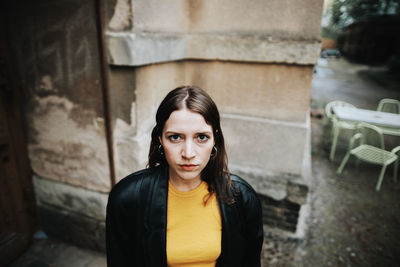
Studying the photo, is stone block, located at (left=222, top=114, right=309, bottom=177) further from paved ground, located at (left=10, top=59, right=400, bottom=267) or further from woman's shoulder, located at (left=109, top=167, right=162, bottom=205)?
woman's shoulder, located at (left=109, top=167, right=162, bottom=205)

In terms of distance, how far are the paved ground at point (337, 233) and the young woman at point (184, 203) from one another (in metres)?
1.61

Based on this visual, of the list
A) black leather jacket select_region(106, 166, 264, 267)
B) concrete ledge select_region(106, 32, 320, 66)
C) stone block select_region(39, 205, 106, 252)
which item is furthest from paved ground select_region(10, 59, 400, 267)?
concrete ledge select_region(106, 32, 320, 66)

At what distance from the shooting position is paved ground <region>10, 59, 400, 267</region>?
8.49ft

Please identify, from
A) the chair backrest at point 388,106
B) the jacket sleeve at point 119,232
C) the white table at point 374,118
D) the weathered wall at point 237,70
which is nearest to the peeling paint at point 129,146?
the weathered wall at point 237,70

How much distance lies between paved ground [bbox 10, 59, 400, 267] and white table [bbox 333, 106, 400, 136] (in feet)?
2.76

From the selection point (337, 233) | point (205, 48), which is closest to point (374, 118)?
point (337, 233)

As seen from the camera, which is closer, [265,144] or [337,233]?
[265,144]

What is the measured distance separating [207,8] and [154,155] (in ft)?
5.86

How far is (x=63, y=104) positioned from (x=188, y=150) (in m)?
1.66

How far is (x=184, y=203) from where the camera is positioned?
1.24 m

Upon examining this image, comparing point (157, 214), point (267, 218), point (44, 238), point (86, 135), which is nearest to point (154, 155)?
point (157, 214)

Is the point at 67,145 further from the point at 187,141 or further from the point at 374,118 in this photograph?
the point at 374,118

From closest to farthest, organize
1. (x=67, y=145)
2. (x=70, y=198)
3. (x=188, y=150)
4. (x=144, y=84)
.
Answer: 1. (x=188, y=150)
2. (x=144, y=84)
3. (x=67, y=145)
4. (x=70, y=198)

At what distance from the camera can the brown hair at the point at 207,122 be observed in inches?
44.9
